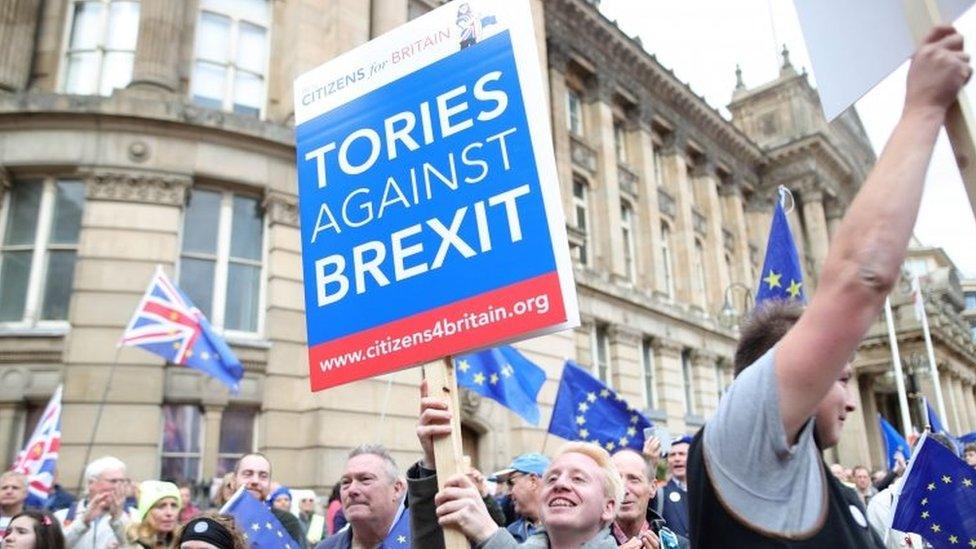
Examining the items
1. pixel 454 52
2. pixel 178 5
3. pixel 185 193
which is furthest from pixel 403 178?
pixel 178 5

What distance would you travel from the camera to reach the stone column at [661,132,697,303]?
1060 inches

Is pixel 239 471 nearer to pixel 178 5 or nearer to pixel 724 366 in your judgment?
pixel 178 5

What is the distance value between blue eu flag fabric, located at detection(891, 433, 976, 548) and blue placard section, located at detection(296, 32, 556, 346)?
4066 millimetres

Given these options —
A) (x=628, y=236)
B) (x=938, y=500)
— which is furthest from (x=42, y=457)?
(x=628, y=236)

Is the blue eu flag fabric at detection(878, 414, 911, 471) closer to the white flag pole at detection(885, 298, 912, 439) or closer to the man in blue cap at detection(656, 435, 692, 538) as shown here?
the white flag pole at detection(885, 298, 912, 439)

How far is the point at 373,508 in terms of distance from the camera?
→ 140 inches

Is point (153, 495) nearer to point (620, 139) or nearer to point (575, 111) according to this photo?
point (575, 111)

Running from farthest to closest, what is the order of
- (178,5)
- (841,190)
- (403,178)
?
1. (841,190)
2. (178,5)
3. (403,178)

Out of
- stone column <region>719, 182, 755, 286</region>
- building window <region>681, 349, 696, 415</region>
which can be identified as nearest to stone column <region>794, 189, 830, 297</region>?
stone column <region>719, 182, 755, 286</region>

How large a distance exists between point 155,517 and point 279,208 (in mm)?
8118

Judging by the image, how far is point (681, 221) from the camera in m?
27.7

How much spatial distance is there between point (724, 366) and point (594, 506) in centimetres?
2650

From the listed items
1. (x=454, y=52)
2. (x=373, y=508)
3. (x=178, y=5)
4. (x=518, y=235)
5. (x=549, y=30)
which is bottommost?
(x=373, y=508)

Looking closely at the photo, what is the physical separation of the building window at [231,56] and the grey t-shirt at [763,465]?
1346 centimetres
